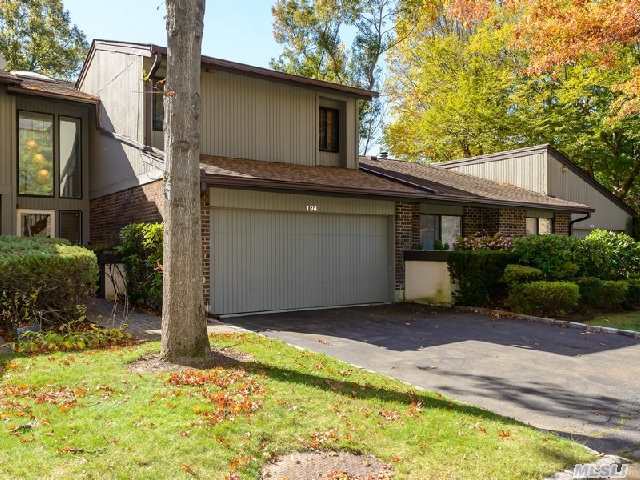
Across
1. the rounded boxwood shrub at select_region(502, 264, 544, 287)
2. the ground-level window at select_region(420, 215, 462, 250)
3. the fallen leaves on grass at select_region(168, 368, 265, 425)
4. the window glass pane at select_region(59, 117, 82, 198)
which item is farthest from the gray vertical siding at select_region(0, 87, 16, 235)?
the rounded boxwood shrub at select_region(502, 264, 544, 287)

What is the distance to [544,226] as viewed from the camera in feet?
60.6

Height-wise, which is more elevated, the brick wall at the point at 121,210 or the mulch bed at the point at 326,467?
the brick wall at the point at 121,210

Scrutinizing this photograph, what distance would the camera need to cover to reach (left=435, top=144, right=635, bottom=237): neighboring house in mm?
19953

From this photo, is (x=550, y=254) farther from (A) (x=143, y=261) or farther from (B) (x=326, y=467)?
(B) (x=326, y=467)

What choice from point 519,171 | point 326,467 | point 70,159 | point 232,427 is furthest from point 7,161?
point 519,171

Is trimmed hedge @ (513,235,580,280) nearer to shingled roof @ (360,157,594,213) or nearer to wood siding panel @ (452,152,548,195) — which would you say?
shingled roof @ (360,157,594,213)

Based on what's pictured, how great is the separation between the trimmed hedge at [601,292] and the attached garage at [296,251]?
4.73m

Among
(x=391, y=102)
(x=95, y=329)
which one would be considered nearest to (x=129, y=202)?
(x=95, y=329)

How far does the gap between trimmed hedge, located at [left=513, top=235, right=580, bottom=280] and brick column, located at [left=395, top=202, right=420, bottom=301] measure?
8.78 feet

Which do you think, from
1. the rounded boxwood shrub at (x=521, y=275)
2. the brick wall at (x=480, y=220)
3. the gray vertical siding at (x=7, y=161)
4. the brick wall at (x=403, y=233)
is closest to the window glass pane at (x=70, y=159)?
the gray vertical siding at (x=7, y=161)

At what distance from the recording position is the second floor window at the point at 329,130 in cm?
1573

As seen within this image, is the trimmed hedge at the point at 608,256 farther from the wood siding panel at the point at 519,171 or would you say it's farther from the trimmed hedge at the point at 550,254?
the wood siding panel at the point at 519,171

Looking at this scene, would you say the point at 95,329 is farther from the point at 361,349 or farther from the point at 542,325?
the point at 542,325

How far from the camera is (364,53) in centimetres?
2809
